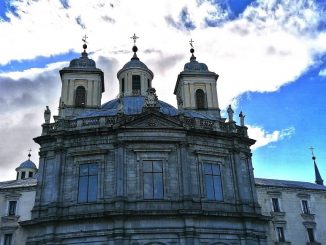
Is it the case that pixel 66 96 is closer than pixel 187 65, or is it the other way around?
pixel 66 96

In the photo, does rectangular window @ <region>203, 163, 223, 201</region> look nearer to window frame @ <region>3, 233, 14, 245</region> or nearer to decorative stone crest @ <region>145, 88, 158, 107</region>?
decorative stone crest @ <region>145, 88, 158, 107</region>

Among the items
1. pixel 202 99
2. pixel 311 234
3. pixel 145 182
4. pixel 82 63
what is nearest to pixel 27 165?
pixel 82 63

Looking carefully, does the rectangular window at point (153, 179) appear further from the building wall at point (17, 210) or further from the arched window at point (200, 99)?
the arched window at point (200, 99)

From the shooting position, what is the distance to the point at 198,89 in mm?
46719

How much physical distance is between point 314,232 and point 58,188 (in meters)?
27.1

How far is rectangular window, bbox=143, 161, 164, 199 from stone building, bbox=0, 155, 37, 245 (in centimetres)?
1753

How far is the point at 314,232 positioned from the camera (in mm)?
41562

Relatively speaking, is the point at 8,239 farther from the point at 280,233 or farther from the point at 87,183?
the point at 280,233

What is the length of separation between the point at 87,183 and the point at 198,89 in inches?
872

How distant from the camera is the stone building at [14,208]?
3919 cm

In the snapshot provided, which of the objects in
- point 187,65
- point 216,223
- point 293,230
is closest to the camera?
point 216,223

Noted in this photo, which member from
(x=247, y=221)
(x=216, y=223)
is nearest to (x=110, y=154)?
(x=216, y=223)

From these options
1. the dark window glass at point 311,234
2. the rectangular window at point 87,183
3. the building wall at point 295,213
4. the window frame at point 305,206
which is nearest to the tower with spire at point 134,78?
the rectangular window at point 87,183

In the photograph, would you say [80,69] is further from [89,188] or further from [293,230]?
[293,230]
